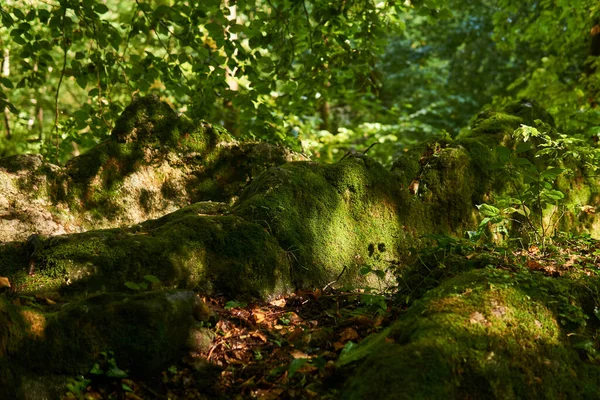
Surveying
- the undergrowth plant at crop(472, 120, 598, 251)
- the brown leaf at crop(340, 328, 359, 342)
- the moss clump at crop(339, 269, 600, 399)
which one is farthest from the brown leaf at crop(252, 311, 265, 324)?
the undergrowth plant at crop(472, 120, 598, 251)

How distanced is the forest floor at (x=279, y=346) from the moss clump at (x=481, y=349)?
0.81ft

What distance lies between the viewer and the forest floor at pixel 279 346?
2.31 meters

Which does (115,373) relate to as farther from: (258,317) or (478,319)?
(478,319)

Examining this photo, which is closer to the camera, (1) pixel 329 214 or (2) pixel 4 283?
(2) pixel 4 283

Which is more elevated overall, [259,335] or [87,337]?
[87,337]

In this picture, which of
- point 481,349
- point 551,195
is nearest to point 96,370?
point 481,349

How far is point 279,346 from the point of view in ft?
9.20

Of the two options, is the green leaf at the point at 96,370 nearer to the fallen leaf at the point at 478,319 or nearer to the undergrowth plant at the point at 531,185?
the fallen leaf at the point at 478,319

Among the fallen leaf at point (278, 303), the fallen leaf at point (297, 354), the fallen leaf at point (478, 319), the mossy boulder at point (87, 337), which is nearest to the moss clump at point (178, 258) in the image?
the fallen leaf at point (278, 303)

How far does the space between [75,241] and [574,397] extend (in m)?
2.97

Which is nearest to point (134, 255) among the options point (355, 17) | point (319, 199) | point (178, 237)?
point (178, 237)

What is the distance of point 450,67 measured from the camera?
18172mm

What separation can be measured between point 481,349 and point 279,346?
3.75 feet

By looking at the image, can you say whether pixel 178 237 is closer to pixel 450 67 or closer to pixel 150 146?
Result: pixel 150 146
